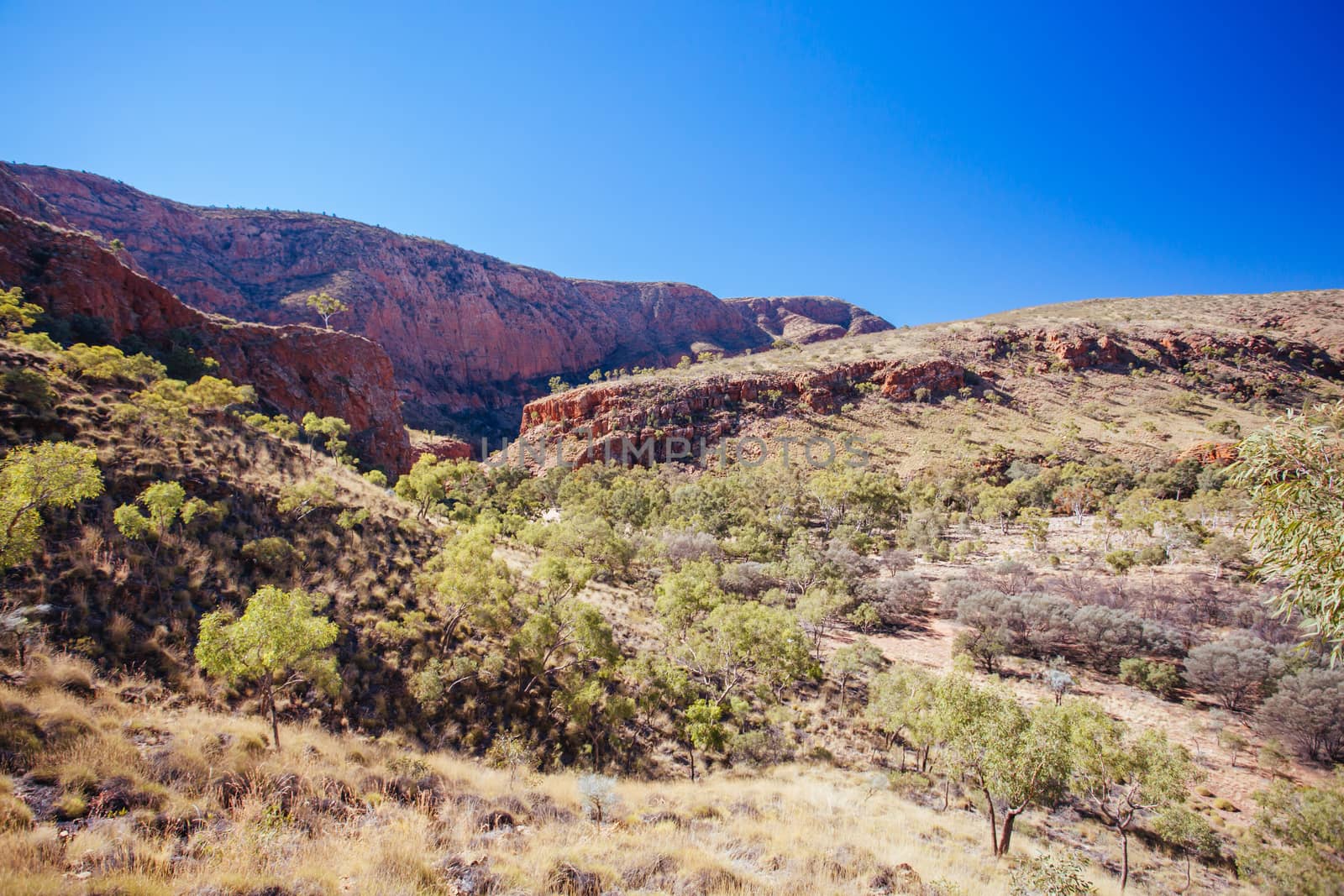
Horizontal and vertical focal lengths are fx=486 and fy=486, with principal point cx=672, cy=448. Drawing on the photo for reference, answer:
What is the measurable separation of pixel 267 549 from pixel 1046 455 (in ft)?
187

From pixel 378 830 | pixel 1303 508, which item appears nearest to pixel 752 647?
pixel 378 830

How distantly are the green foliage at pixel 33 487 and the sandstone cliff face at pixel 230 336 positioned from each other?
35.8 m

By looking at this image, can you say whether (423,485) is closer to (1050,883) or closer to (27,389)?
(27,389)

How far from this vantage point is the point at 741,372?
212ft

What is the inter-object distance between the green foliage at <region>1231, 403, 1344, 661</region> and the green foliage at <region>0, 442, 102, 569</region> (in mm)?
17761

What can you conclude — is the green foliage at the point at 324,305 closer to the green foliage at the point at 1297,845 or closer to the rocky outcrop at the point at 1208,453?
the green foliage at the point at 1297,845

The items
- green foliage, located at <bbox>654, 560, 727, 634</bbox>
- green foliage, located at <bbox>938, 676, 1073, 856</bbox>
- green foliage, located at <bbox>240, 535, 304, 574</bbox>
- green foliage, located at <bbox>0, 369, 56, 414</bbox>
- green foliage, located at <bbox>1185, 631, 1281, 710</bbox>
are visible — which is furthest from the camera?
green foliage, located at <bbox>654, 560, 727, 634</bbox>

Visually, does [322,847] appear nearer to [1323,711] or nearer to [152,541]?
[152,541]

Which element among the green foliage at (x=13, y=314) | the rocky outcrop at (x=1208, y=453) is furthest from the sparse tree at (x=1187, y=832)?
the green foliage at (x=13, y=314)

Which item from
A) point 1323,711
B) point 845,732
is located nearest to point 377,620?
point 845,732

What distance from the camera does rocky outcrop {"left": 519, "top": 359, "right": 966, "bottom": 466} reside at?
5759 cm

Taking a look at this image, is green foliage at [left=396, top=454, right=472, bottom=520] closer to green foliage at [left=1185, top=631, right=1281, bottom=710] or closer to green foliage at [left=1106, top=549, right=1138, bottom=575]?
green foliage at [left=1185, top=631, right=1281, bottom=710]

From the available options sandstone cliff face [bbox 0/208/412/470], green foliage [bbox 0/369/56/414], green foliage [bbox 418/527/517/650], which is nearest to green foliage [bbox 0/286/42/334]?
sandstone cliff face [bbox 0/208/412/470]

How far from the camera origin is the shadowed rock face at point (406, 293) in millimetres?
77250
